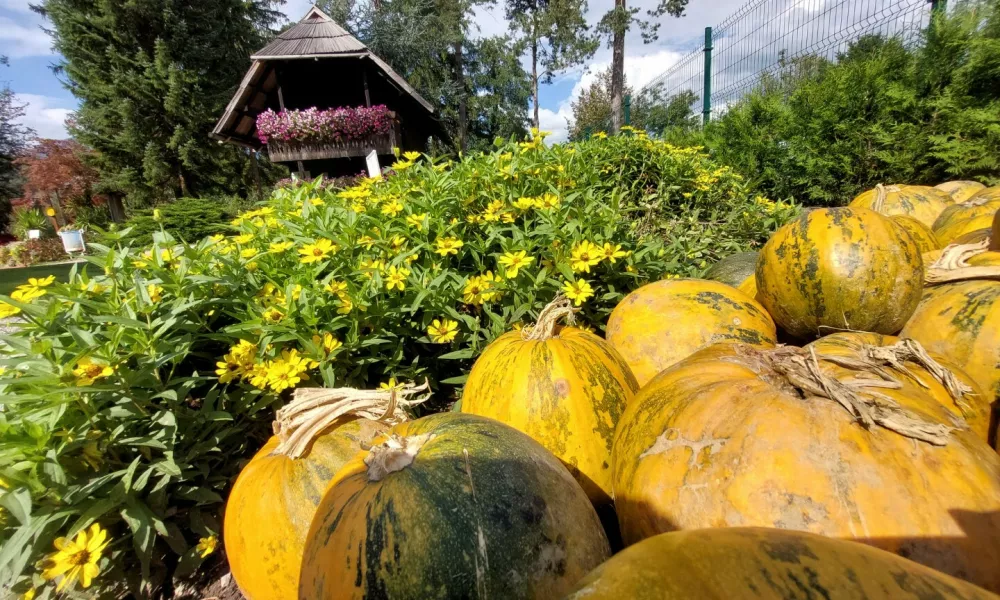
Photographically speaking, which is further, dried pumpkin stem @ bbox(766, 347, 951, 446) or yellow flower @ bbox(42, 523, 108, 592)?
yellow flower @ bbox(42, 523, 108, 592)

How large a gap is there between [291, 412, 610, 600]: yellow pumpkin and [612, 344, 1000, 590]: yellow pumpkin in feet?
0.79

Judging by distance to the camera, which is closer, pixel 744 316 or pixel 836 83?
pixel 744 316

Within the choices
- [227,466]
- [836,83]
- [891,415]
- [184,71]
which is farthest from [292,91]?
[891,415]

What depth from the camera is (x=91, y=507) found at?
151 cm

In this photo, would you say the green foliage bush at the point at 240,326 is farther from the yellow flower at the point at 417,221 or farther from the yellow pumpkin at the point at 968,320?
the yellow pumpkin at the point at 968,320

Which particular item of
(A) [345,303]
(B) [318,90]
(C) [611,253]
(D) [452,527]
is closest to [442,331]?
(A) [345,303]

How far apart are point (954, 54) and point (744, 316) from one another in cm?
538

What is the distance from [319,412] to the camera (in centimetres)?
145

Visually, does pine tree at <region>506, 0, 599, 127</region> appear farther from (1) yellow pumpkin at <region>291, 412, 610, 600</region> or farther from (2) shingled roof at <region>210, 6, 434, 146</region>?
(1) yellow pumpkin at <region>291, 412, 610, 600</region>

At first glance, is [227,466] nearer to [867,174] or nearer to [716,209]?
[716,209]

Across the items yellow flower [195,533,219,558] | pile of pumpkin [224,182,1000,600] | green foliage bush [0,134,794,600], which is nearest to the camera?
pile of pumpkin [224,182,1000,600]

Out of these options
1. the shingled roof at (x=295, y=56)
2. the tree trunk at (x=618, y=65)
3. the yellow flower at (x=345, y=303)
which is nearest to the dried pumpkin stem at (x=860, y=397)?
the yellow flower at (x=345, y=303)

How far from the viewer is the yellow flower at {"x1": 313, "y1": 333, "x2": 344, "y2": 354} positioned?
198 centimetres

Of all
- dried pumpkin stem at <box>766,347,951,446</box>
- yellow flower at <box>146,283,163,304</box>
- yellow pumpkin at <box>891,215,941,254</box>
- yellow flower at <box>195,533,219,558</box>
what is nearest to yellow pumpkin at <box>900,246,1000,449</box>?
yellow pumpkin at <box>891,215,941,254</box>
